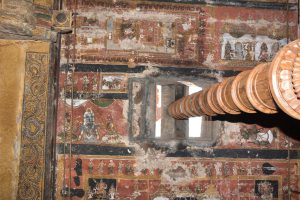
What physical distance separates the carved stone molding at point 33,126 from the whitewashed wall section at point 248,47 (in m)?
3.92

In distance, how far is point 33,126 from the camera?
6418mm

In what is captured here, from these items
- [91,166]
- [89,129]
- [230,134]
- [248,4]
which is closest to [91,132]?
[89,129]

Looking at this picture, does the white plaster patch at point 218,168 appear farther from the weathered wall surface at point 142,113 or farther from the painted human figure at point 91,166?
the painted human figure at point 91,166

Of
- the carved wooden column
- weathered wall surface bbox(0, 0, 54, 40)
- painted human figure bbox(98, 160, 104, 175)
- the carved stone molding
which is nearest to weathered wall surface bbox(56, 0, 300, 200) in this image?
painted human figure bbox(98, 160, 104, 175)

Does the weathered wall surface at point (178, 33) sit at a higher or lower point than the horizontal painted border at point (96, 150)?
higher

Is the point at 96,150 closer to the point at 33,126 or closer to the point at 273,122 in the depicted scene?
the point at 33,126

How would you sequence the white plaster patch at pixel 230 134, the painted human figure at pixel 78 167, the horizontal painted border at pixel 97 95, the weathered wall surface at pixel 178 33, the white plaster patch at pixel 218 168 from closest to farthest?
the painted human figure at pixel 78 167
the horizontal painted border at pixel 97 95
the weathered wall surface at pixel 178 33
the white plaster patch at pixel 218 168
the white plaster patch at pixel 230 134

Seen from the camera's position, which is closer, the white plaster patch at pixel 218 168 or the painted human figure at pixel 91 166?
the painted human figure at pixel 91 166

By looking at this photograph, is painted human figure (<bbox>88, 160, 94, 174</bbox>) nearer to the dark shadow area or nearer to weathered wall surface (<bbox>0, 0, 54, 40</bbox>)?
weathered wall surface (<bbox>0, 0, 54, 40</bbox>)

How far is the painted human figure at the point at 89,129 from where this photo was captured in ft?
22.9

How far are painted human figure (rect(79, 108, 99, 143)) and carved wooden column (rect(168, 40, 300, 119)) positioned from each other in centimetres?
388

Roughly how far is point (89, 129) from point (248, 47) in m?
4.01

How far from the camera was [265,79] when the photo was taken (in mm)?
2275

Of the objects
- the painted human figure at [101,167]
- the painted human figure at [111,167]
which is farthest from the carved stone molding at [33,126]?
the painted human figure at [111,167]
